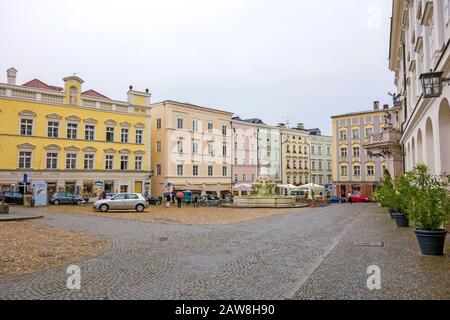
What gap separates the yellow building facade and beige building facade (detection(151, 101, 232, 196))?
10.1 feet

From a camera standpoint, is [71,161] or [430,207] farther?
[71,161]

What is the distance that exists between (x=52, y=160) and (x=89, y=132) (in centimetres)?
568

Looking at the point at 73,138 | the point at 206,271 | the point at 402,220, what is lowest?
the point at 206,271

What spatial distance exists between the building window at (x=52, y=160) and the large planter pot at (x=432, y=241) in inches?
1572

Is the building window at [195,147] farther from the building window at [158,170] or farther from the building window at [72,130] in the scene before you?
the building window at [72,130]

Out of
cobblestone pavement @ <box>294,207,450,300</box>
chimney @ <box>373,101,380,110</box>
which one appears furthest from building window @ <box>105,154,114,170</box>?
chimney @ <box>373,101,380,110</box>

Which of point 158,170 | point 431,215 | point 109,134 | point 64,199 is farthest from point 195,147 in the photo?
point 431,215

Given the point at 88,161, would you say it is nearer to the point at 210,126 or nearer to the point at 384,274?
the point at 210,126

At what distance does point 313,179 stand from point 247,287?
254 ft

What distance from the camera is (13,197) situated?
35.0 metres

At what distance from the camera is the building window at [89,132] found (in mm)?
43925

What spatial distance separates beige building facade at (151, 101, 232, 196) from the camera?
51938 millimetres
